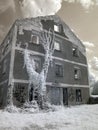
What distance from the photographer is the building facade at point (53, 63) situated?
16547 mm

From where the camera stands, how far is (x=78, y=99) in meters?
21.9

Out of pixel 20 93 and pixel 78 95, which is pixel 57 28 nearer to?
pixel 78 95

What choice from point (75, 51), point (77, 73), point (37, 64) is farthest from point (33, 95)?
point (75, 51)

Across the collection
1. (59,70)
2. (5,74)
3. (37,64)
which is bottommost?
(5,74)

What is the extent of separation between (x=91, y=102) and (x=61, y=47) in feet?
28.7

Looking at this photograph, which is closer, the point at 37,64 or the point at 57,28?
the point at 37,64

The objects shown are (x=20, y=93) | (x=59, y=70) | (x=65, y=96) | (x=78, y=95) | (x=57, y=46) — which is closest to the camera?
(x=20, y=93)

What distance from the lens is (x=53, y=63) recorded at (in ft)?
64.6

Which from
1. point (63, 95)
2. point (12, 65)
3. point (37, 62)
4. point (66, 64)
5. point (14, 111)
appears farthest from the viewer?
point (66, 64)

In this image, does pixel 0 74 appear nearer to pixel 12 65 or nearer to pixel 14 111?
pixel 12 65

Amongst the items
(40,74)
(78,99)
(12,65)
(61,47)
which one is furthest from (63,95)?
(12,65)

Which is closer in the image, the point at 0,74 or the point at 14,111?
the point at 14,111

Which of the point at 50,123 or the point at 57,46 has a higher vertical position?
the point at 57,46

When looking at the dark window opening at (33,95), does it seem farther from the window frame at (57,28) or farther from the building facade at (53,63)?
the window frame at (57,28)
